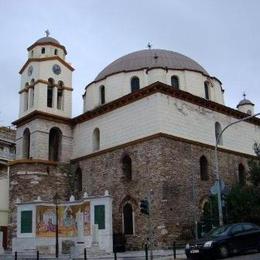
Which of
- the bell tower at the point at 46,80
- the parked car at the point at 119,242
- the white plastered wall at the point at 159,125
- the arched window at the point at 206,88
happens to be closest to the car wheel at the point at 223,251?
the parked car at the point at 119,242

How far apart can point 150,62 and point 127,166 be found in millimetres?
8970

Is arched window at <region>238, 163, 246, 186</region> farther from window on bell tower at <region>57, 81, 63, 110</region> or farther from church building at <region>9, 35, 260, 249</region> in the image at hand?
window on bell tower at <region>57, 81, 63, 110</region>

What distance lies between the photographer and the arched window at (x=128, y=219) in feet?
84.8

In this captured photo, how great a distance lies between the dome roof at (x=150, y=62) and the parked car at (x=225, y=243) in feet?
54.7

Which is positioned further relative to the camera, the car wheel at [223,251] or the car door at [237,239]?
the car door at [237,239]

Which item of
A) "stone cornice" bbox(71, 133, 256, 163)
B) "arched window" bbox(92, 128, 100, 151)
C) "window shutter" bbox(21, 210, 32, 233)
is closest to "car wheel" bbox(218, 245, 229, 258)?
"stone cornice" bbox(71, 133, 256, 163)

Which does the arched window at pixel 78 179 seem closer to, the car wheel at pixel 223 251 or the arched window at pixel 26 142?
the arched window at pixel 26 142

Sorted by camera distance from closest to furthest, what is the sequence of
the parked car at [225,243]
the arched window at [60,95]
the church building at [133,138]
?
the parked car at [225,243] < the church building at [133,138] < the arched window at [60,95]

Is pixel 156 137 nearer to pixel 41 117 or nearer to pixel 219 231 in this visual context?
pixel 219 231

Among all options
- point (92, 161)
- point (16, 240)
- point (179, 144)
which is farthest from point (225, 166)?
point (16, 240)

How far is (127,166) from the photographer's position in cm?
2762

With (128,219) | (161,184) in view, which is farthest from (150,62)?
(128,219)

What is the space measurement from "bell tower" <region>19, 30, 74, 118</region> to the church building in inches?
3.0

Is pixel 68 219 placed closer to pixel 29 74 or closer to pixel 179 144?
pixel 179 144
